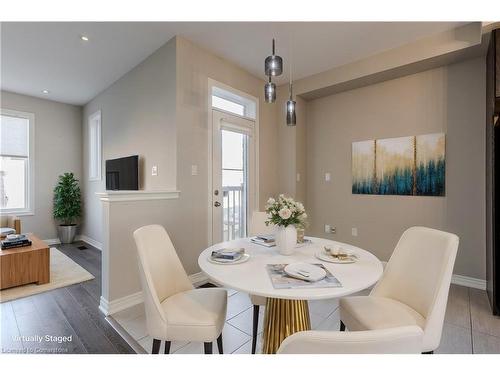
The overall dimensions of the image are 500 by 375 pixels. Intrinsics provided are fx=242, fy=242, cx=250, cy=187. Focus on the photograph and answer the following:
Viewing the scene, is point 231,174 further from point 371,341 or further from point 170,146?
point 371,341

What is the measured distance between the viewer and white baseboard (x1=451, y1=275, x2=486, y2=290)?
256cm

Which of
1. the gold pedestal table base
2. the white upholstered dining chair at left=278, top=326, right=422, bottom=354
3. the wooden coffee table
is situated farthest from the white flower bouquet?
the wooden coffee table

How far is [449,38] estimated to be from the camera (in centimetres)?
244

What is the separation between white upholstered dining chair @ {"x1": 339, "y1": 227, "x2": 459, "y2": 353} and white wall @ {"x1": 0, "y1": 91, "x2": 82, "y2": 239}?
5402mm

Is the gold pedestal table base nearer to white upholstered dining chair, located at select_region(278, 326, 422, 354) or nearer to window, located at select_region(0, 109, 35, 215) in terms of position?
white upholstered dining chair, located at select_region(278, 326, 422, 354)

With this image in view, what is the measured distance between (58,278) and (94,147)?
271cm

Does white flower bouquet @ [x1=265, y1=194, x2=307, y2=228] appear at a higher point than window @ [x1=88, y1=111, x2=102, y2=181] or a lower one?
lower

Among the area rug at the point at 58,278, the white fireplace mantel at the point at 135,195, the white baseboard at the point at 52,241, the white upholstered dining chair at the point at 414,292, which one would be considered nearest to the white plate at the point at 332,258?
the white upholstered dining chair at the point at 414,292

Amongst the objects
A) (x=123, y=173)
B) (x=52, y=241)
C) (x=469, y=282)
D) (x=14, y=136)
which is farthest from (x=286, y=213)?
(x=14, y=136)

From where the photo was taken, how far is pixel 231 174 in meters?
3.27

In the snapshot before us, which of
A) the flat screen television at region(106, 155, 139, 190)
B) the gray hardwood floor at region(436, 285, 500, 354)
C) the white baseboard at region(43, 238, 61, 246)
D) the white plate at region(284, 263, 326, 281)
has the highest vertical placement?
the flat screen television at region(106, 155, 139, 190)
